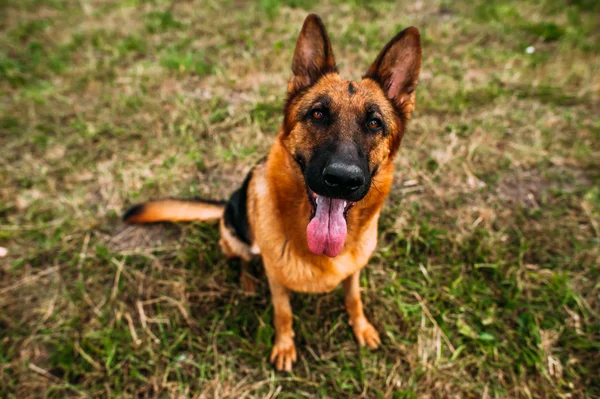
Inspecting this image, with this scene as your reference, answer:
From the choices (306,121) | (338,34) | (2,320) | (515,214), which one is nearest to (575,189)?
(515,214)

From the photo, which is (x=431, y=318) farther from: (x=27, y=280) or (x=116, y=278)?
(x=27, y=280)

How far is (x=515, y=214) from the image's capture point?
3.38m

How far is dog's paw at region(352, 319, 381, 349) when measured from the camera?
2.75 metres

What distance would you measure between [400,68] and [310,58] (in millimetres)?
610

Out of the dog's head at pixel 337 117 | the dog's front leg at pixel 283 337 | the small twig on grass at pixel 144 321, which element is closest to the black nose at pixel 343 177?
the dog's head at pixel 337 117

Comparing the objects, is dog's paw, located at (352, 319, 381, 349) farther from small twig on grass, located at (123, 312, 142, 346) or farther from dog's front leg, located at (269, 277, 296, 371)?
small twig on grass, located at (123, 312, 142, 346)

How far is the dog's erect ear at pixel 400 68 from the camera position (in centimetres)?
212

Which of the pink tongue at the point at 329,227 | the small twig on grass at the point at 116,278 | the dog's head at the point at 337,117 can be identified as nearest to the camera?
the dog's head at the point at 337,117

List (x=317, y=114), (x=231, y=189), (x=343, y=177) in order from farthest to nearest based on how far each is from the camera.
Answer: (x=231, y=189)
(x=317, y=114)
(x=343, y=177)

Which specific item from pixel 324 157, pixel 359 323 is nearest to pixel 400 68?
pixel 324 157

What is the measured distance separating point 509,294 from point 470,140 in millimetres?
1948

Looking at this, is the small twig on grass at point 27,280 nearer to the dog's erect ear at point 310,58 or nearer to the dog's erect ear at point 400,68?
the dog's erect ear at point 310,58

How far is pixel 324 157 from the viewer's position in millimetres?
1875

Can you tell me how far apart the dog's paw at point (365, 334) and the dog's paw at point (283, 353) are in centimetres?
54
